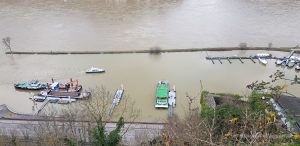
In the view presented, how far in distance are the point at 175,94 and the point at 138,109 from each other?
1322mm

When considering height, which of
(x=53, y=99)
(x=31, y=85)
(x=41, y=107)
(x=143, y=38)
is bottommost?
(x=41, y=107)

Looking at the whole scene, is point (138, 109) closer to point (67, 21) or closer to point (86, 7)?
point (67, 21)

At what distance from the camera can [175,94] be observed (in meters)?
10.0

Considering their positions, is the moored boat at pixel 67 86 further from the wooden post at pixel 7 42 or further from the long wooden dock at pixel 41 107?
the wooden post at pixel 7 42

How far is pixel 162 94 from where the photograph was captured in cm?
976

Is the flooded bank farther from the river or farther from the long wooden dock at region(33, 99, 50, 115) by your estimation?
the long wooden dock at region(33, 99, 50, 115)

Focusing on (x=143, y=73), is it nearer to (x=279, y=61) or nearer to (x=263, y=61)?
(x=263, y=61)

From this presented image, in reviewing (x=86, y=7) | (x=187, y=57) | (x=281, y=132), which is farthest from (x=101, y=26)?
(x=281, y=132)

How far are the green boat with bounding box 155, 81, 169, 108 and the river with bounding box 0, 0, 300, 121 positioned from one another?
0.74 ft

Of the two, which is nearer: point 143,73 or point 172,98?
point 172,98

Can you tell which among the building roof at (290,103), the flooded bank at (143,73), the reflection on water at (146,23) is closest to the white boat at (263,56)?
the flooded bank at (143,73)

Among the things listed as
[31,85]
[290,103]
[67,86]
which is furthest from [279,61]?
[31,85]

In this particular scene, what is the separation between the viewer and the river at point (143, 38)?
10812 mm

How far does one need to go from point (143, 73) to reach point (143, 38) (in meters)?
3.26
